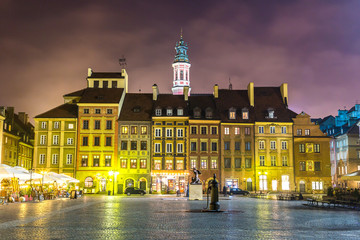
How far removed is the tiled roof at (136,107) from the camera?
2682 inches

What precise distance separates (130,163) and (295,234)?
5309 cm

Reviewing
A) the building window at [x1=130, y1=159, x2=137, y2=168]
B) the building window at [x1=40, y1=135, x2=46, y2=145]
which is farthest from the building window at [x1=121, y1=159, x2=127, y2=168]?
the building window at [x1=40, y1=135, x2=46, y2=145]

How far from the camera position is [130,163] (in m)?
66.8

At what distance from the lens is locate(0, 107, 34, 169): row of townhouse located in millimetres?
67125

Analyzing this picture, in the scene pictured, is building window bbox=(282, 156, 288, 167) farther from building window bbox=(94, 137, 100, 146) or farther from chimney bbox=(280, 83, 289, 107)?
building window bbox=(94, 137, 100, 146)

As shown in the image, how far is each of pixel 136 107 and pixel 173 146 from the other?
8799mm

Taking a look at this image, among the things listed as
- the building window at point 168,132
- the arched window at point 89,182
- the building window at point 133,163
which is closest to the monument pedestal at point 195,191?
the building window at point 133,163

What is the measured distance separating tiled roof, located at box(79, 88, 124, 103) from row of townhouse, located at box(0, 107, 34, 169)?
12485 millimetres

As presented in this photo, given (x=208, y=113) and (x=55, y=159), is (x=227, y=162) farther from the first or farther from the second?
(x=55, y=159)

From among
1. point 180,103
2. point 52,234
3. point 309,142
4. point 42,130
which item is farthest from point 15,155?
point 52,234

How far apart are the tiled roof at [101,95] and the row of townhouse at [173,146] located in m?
0.16

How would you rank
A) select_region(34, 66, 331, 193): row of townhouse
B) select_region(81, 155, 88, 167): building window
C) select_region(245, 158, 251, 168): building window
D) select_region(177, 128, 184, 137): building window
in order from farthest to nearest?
select_region(245, 158, 251, 168): building window < select_region(177, 128, 184, 137): building window < select_region(34, 66, 331, 193): row of townhouse < select_region(81, 155, 88, 167): building window

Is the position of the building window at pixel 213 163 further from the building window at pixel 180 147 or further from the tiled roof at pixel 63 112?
the tiled roof at pixel 63 112

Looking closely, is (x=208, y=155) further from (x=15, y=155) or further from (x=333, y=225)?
(x=333, y=225)
